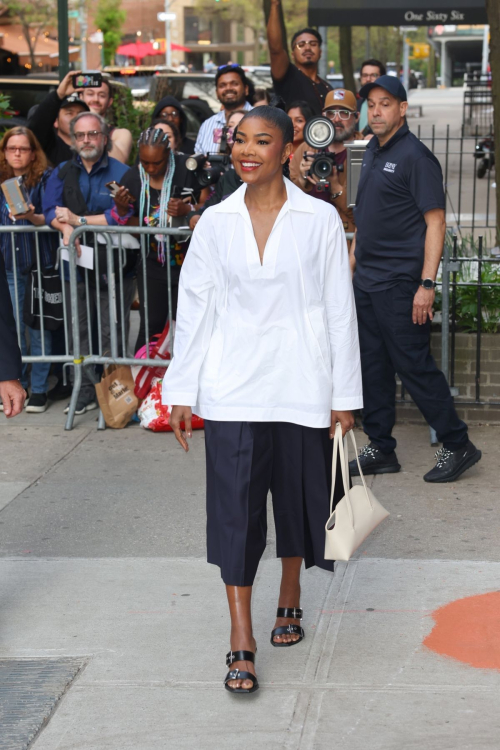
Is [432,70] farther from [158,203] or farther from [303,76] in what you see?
[158,203]

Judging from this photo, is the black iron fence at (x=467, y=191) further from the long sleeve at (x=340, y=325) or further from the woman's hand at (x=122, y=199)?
the long sleeve at (x=340, y=325)

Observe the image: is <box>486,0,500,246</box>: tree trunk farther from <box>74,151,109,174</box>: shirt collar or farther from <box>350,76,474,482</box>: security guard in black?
<box>74,151,109,174</box>: shirt collar

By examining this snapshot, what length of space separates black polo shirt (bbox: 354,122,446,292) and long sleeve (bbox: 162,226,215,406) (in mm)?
2053

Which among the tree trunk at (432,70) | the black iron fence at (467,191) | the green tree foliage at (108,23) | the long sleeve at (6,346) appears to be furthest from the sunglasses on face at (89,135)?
the tree trunk at (432,70)

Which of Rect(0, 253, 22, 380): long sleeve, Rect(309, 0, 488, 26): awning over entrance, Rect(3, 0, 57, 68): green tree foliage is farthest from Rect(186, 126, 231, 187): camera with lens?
Rect(3, 0, 57, 68): green tree foliage

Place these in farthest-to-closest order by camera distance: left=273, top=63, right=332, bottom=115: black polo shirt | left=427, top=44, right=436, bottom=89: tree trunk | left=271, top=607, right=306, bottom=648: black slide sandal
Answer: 1. left=427, top=44, right=436, bottom=89: tree trunk
2. left=273, top=63, right=332, bottom=115: black polo shirt
3. left=271, top=607, right=306, bottom=648: black slide sandal

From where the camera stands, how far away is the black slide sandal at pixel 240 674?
357 centimetres

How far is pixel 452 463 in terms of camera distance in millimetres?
5766

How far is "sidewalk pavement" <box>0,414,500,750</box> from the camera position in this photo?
3391 millimetres

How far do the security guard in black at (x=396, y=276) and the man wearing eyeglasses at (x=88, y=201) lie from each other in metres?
2.05

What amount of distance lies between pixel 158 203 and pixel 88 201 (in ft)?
1.97

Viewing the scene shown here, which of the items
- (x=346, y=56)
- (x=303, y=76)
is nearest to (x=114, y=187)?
(x=303, y=76)

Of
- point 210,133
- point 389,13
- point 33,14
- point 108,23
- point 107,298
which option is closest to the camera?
point 107,298

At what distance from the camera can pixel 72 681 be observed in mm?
3719
